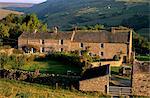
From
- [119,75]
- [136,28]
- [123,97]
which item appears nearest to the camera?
[123,97]

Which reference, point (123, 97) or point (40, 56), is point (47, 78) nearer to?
point (123, 97)

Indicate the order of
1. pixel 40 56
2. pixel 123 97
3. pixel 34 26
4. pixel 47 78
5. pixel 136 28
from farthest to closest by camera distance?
pixel 136 28 < pixel 34 26 < pixel 40 56 < pixel 47 78 < pixel 123 97

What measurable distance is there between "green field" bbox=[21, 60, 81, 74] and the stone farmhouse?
25.2 feet

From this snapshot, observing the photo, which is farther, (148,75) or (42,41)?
(42,41)

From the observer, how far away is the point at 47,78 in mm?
38531

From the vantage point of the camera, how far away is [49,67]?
49.2 metres

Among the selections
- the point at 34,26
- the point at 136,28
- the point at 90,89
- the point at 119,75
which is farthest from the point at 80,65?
the point at 136,28

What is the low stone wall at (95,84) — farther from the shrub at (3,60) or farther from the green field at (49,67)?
the shrub at (3,60)

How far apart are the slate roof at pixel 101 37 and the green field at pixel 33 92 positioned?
25.4 m

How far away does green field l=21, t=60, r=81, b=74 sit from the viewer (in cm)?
4642

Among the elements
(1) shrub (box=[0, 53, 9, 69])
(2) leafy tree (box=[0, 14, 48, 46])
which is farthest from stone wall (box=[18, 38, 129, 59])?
(1) shrub (box=[0, 53, 9, 69])

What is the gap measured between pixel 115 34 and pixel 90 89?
27345mm

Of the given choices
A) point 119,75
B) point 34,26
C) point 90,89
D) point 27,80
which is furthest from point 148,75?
point 34,26

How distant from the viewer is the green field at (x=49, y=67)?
4642cm
